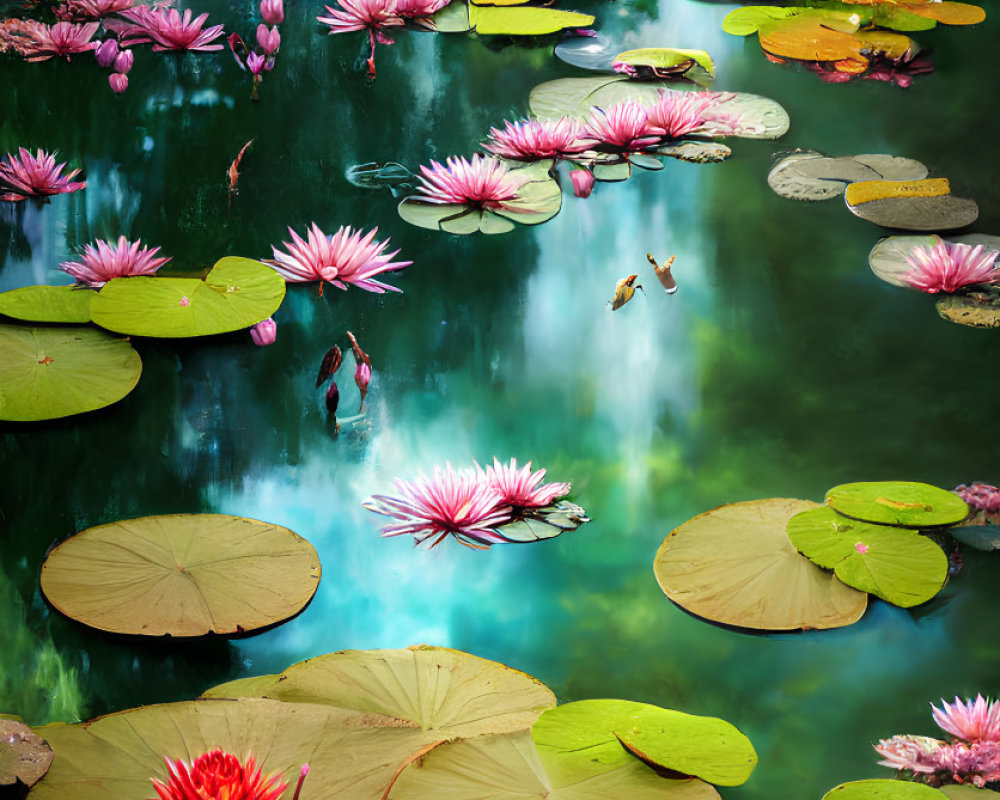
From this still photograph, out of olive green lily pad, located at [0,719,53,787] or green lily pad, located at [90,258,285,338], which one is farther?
green lily pad, located at [90,258,285,338]

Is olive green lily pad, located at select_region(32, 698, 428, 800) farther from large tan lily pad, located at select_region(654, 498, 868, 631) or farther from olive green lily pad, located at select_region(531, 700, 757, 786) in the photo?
large tan lily pad, located at select_region(654, 498, 868, 631)

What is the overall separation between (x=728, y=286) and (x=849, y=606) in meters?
0.68

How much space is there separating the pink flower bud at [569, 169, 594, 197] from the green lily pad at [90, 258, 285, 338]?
59 cm

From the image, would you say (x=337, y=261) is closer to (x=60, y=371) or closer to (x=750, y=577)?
(x=60, y=371)

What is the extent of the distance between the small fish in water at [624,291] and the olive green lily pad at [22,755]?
102 cm

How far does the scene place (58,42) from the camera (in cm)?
218

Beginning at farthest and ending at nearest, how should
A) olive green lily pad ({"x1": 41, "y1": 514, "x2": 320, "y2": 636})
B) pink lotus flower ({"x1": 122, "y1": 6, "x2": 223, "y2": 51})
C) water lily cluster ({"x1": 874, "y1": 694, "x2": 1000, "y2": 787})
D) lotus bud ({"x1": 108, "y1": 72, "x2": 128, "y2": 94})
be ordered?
1. pink lotus flower ({"x1": 122, "y1": 6, "x2": 223, "y2": 51})
2. lotus bud ({"x1": 108, "y1": 72, "x2": 128, "y2": 94})
3. olive green lily pad ({"x1": 41, "y1": 514, "x2": 320, "y2": 636})
4. water lily cluster ({"x1": 874, "y1": 694, "x2": 1000, "y2": 787})

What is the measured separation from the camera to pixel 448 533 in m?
1.22

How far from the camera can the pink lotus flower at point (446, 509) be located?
3.99 feet

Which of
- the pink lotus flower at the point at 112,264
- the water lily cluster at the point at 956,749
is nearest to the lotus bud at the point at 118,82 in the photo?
the pink lotus flower at the point at 112,264

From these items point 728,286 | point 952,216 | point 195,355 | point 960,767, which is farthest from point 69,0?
point 960,767

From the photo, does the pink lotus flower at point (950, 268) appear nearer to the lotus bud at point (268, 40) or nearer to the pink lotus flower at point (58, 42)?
the lotus bud at point (268, 40)

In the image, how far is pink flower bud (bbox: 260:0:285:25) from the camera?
2.30 m

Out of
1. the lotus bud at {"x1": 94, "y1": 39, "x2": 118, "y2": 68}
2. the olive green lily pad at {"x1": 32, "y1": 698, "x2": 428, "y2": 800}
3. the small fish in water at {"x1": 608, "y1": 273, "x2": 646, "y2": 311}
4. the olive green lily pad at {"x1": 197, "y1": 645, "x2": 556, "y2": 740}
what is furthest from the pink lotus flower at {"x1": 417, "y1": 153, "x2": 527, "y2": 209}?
the olive green lily pad at {"x1": 32, "y1": 698, "x2": 428, "y2": 800}
